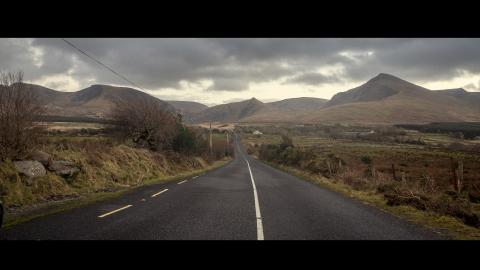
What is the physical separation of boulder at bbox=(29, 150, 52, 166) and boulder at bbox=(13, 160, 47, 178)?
16.1 inches

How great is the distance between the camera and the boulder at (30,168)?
1354cm

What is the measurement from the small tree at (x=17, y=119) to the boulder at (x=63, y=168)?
113 cm

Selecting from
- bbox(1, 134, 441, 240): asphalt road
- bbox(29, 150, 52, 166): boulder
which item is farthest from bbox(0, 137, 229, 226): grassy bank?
bbox(1, 134, 441, 240): asphalt road

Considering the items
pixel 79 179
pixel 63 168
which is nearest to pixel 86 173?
pixel 79 179

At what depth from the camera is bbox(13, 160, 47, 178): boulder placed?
13.5 metres

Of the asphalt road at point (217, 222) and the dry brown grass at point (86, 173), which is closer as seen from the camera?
the asphalt road at point (217, 222)

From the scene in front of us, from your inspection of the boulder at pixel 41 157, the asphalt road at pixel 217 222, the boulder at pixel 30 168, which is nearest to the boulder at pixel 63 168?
the boulder at pixel 41 157

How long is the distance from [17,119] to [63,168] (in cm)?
292

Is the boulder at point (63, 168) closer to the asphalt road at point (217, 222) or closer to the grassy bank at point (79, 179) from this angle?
the grassy bank at point (79, 179)

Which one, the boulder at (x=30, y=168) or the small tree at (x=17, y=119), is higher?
the small tree at (x=17, y=119)

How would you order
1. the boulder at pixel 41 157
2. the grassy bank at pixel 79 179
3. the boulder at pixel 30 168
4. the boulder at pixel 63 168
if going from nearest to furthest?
the grassy bank at pixel 79 179
the boulder at pixel 30 168
the boulder at pixel 41 157
the boulder at pixel 63 168
